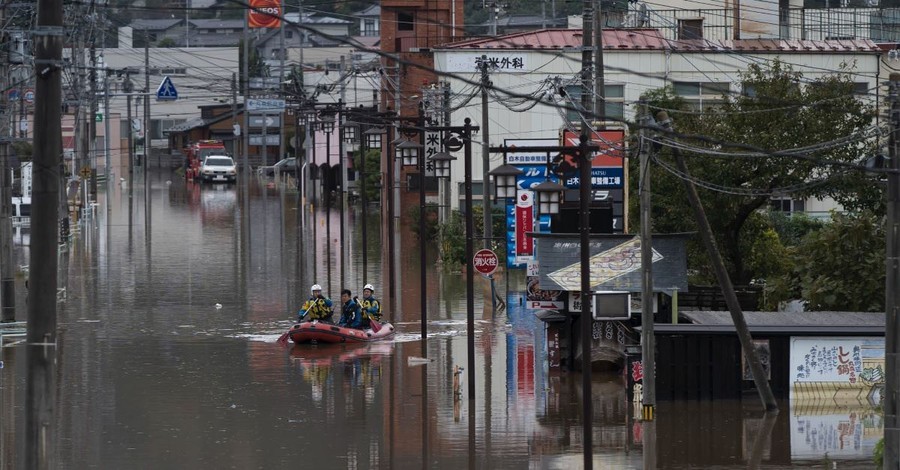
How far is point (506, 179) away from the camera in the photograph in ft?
81.7

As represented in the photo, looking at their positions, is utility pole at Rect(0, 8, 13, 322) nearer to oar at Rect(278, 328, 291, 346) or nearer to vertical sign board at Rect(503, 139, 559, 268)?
oar at Rect(278, 328, 291, 346)

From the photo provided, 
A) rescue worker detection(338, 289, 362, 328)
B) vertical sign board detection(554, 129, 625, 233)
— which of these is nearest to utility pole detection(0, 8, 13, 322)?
rescue worker detection(338, 289, 362, 328)

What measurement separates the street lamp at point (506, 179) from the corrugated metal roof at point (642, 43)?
2292cm

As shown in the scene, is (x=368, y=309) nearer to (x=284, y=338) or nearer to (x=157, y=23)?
(x=284, y=338)

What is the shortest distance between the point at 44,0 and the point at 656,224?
21826 millimetres

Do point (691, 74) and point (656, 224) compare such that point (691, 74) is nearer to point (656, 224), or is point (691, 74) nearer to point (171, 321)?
point (656, 224)

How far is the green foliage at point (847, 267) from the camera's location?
1069 inches

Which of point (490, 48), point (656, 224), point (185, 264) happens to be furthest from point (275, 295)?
point (490, 48)

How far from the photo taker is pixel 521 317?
110ft

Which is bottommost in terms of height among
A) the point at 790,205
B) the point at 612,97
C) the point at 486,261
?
the point at 486,261

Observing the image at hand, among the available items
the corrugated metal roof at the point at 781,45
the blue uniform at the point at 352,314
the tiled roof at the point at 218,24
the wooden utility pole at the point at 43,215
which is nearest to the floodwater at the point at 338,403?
the blue uniform at the point at 352,314

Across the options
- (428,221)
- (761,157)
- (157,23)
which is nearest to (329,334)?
(761,157)

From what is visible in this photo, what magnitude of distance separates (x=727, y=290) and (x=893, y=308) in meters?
5.59

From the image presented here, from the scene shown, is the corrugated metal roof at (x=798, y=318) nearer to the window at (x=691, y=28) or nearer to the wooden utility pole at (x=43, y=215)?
the wooden utility pole at (x=43, y=215)
